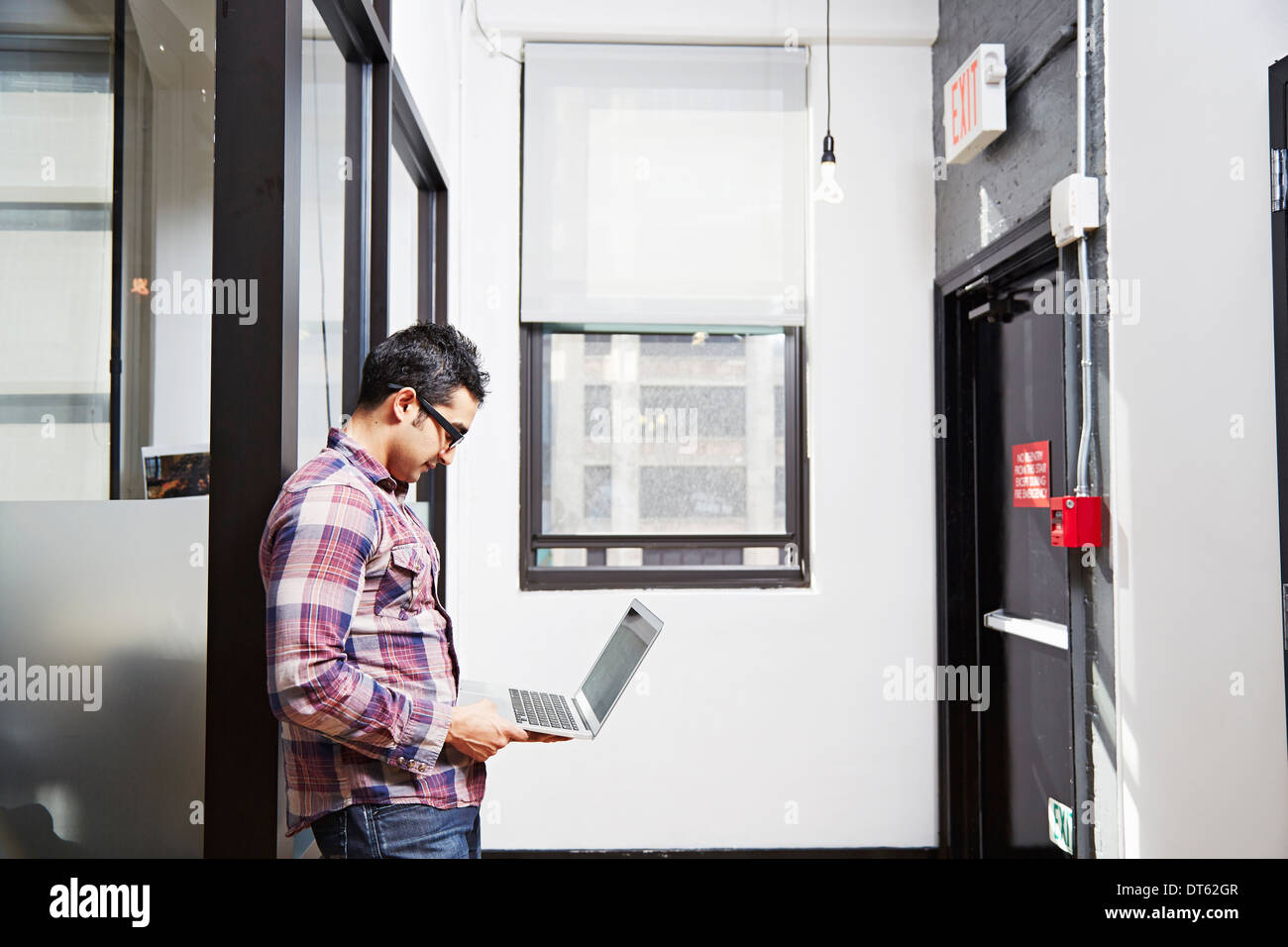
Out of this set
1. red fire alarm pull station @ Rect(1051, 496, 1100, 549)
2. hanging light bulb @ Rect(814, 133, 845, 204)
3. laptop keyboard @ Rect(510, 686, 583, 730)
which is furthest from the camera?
hanging light bulb @ Rect(814, 133, 845, 204)

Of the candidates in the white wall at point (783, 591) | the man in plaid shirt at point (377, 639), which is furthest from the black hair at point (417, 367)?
the white wall at point (783, 591)

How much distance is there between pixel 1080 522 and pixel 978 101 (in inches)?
48.6

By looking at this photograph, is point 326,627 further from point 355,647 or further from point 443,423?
point 443,423

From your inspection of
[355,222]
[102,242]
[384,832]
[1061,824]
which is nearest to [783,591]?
[1061,824]

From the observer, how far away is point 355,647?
1.00m

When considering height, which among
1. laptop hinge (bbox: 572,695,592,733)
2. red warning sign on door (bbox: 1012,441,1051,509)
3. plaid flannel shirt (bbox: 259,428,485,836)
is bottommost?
laptop hinge (bbox: 572,695,592,733)

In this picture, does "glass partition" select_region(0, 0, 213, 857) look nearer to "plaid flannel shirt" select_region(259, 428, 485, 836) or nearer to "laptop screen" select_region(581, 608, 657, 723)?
"plaid flannel shirt" select_region(259, 428, 485, 836)

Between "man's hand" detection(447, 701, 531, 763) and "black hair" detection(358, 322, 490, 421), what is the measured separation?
41cm

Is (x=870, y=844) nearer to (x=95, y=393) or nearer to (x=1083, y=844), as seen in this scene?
(x=1083, y=844)

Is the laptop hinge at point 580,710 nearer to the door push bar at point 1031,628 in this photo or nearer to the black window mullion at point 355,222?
the black window mullion at point 355,222

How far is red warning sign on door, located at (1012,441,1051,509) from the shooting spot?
2.14 metres

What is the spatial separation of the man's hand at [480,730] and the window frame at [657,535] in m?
1.58

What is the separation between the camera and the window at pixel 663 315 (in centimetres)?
264

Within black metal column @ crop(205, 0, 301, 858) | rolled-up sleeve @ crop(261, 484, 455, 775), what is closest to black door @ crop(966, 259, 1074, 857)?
rolled-up sleeve @ crop(261, 484, 455, 775)
